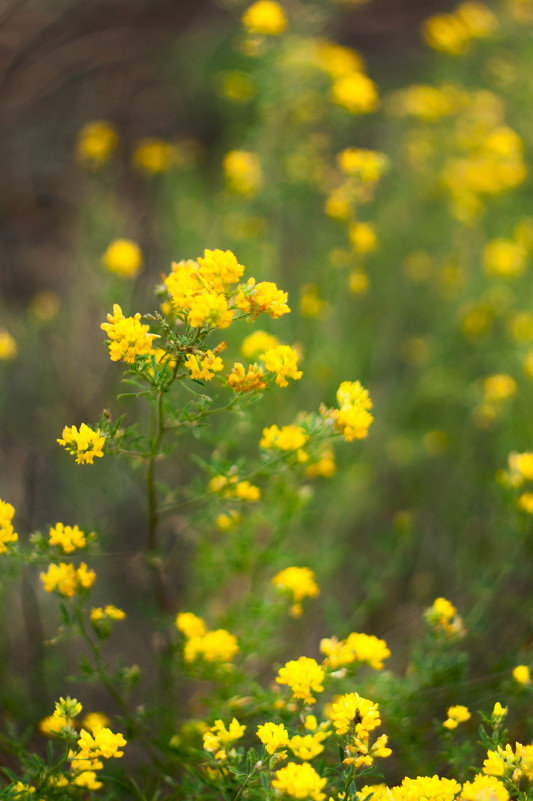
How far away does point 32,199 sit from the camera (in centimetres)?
496

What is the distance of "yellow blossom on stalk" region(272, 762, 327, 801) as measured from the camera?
1395mm

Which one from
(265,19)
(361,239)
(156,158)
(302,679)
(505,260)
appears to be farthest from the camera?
(156,158)

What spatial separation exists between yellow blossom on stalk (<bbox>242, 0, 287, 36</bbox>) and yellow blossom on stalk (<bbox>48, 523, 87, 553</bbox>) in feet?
8.62

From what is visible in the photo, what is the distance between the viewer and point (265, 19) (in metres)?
3.14

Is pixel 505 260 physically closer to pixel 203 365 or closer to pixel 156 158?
pixel 156 158

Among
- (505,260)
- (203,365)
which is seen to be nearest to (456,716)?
(203,365)

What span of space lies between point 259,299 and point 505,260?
7.41 feet

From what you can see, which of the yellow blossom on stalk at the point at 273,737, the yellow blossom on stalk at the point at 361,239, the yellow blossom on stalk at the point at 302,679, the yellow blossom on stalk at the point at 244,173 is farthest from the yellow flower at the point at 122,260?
the yellow blossom on stalk at the point at 273,737

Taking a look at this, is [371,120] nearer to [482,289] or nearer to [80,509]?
[482,289]

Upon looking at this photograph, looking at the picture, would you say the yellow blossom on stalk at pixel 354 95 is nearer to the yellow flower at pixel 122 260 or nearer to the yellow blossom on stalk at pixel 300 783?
the yellow flower at pixel 122 260

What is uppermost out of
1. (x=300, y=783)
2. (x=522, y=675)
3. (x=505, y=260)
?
(x=505, y=260)

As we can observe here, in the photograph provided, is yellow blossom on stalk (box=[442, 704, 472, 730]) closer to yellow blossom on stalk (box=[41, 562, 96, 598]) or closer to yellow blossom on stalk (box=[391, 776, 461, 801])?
yellow blossom on stalk (box=[391, 776, 461, 801])

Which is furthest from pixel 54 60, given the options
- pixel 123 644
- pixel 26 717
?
pixel 26 717

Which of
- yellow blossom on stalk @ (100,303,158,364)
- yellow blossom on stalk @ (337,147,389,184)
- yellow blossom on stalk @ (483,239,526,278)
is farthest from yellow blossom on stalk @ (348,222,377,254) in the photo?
yellow blossom on stalk @ (100,303,158,364)
